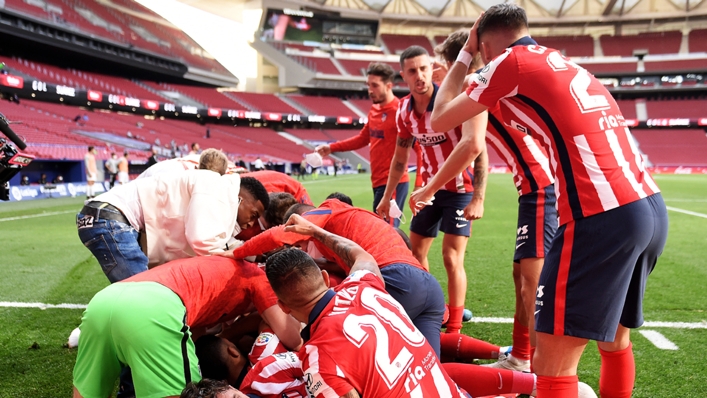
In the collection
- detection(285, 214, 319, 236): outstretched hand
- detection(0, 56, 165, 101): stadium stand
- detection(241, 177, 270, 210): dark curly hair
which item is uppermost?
detection(0, 56, 165, 101): stadium stand

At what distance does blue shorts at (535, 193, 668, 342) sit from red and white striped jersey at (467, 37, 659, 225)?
0.21 ft

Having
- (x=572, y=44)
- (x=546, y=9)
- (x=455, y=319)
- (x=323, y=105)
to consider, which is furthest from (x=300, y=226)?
(x=572, y=44)

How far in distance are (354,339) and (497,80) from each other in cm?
124

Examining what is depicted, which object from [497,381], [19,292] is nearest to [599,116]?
[497,381]

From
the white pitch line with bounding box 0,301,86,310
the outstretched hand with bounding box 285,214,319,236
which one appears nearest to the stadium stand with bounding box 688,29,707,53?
the outstretched hand with bounding box 285,214,319,236

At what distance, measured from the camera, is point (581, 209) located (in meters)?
1.94

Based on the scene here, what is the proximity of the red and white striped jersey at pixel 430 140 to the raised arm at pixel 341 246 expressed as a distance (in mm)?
1562

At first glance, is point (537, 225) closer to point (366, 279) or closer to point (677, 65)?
point (366, 279)

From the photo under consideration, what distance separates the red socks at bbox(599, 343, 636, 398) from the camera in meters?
2.25

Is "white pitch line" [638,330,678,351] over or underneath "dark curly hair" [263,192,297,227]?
underneath

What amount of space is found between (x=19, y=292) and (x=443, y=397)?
16.8 feet

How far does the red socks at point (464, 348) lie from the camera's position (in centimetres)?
324

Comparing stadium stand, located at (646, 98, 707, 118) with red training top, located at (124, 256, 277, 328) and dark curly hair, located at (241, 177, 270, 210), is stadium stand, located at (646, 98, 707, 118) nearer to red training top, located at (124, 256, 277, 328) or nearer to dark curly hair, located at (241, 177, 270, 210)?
dark curly hair, located at (241, 177, 270, 210)

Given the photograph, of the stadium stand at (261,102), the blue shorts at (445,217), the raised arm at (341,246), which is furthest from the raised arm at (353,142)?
the stadium stand at (261,102)
